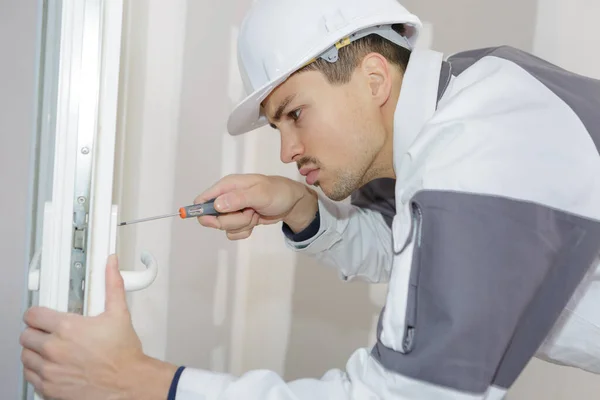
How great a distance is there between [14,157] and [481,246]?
2.50 ft

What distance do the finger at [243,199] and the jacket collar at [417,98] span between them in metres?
0.30

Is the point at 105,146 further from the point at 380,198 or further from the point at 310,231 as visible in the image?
the point at 380,198

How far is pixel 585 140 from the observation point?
2.60 ft

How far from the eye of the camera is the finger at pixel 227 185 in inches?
42.3

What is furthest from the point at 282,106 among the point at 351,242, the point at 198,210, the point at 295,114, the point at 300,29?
the point at 351,242

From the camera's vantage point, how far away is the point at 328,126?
42.0 inches

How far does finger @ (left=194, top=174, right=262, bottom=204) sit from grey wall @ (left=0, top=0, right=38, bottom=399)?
1.00 feet

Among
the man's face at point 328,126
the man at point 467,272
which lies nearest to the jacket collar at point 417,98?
the man at point 467,272

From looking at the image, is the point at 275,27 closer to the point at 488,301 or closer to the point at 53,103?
the point at 53,103

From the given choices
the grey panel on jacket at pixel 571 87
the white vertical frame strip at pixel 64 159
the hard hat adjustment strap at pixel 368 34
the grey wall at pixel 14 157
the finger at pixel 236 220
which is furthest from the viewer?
the finger at pixel 236 220

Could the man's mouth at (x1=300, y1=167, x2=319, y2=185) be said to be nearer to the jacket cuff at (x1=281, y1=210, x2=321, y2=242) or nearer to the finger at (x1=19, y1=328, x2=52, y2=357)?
the jacket cuff at (x1=281, y1=210, x2=321, y2=242)

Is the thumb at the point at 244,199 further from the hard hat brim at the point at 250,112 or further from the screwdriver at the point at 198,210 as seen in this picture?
the hard hat brim at the point at 250,112

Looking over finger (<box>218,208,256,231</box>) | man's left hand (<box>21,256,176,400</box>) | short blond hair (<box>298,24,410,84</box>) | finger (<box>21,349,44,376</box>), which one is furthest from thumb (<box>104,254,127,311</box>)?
short blond hair (<box>298,24,410,84</box>)

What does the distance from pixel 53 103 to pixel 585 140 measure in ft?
2.41
